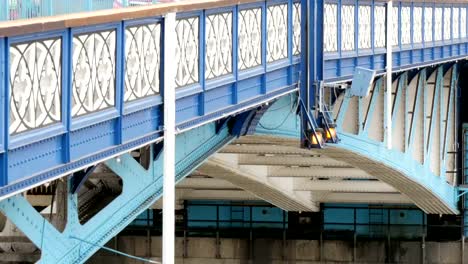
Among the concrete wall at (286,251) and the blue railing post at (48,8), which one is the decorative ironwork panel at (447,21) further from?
the blue railing post at (48,8)

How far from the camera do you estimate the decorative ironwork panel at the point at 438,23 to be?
130 feet

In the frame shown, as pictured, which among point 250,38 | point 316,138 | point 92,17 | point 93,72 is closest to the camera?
point 92,17

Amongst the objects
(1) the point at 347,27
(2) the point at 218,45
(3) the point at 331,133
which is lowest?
(3) the point at 331,133

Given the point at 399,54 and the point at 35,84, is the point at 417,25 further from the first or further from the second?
the point at 35,84

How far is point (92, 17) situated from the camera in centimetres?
1836

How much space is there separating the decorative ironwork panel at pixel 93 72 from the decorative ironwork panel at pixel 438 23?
2078 centimetres

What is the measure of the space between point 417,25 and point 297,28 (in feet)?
32.7

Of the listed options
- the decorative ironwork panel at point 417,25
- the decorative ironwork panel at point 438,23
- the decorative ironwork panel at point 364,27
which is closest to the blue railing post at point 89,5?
the decorative ironwork panel at point 364,27

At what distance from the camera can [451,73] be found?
4381 cm

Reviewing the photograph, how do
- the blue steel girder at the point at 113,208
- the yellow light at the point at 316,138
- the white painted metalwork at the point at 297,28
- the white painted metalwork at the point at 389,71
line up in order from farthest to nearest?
the white painted metalwork at the point at 389,71
the yellow light at the point at 316,138
the white painted metalwork at the point at 297,28
the blue steel girder at the point at 113,208

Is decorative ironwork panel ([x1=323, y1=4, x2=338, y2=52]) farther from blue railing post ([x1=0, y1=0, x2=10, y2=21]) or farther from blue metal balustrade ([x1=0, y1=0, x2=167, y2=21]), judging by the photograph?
blue railing post ([x1=0, y1=0, x2=10, y2=21])

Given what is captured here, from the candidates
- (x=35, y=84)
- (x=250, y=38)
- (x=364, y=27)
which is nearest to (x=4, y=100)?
(x=35, y=84)

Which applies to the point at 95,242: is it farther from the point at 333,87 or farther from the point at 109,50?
the point at 333,87

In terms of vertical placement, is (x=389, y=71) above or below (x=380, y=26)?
below
